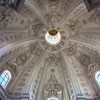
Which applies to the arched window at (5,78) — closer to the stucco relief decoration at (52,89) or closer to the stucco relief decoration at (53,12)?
the stucco relief decoration at (52,89)

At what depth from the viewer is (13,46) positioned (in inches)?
745

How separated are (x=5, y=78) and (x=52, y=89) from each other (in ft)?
12.9

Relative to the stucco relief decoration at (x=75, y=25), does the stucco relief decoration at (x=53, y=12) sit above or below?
above

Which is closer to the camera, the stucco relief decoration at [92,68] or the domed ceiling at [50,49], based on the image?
the domed ceiling at [50,49]

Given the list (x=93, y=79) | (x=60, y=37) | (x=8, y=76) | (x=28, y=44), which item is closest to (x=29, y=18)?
(x=28, y=44)

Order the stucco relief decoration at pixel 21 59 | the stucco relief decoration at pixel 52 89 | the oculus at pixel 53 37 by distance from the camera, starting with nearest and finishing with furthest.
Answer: the stucco relief decoration at pixel 52 89, the stucco relief decoration at pixel 21 59, the oculus at pixel 53 37

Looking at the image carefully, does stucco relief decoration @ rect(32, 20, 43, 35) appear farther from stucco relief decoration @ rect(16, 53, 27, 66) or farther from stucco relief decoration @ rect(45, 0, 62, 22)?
stucco relief decoration @ rect(16, 53, 27, 66)

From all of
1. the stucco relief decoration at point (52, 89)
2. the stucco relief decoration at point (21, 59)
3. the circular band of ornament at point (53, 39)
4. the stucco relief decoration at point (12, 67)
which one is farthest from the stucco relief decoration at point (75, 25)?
the stucco relief decoration at point (12, 67)

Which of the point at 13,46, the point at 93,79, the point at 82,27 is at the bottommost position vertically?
the point at 93,79

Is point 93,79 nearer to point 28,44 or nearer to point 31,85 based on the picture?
point 31,85

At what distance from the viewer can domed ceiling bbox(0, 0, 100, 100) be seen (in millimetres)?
18344

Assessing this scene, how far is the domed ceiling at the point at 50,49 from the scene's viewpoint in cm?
1834

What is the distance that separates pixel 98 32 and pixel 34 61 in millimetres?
5878

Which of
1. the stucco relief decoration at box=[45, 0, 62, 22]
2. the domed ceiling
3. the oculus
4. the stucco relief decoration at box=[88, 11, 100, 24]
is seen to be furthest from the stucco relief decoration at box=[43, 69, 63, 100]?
the stucco relief decoration at box=[88, 11, 100, 24]
